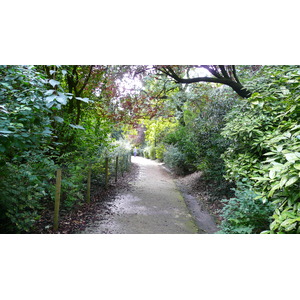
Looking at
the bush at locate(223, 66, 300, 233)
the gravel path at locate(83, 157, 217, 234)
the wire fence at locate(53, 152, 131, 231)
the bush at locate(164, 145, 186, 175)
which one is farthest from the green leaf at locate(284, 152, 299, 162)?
the bush at locate(164, 145, 186, 175)

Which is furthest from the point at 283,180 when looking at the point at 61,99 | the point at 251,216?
the point at 61,99

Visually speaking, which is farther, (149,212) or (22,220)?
(149,212)

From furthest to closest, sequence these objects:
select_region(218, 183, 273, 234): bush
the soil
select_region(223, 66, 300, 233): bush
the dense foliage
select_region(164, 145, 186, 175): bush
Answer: select_region(164, 145, 186, 175): bush < the soil < select_region(218, 183, 273, 234): bush < the dense foliage < select_region(223, 66, 300, 233): bush

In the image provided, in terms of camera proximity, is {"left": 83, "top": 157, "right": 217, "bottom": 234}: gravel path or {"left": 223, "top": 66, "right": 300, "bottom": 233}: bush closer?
{"left": 223, "top": 66, "right": 300, "bottom": 233}: bush

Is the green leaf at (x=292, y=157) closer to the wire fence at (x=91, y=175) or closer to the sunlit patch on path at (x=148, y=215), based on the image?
the sunlit patch on path at (x=148, y=215)

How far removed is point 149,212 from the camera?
12.2ft

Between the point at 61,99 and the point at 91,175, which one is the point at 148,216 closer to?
the point at 91,175

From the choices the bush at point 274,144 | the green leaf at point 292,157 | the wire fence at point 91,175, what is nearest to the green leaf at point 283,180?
the bush at point 274,144

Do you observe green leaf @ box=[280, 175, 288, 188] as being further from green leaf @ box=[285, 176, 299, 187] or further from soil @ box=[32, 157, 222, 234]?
soil @ box=[32, 157, 222, 234]

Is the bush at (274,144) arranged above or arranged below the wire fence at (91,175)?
above

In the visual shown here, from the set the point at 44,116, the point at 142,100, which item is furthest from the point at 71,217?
the point at 142,100

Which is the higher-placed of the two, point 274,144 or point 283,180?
point 274,144
